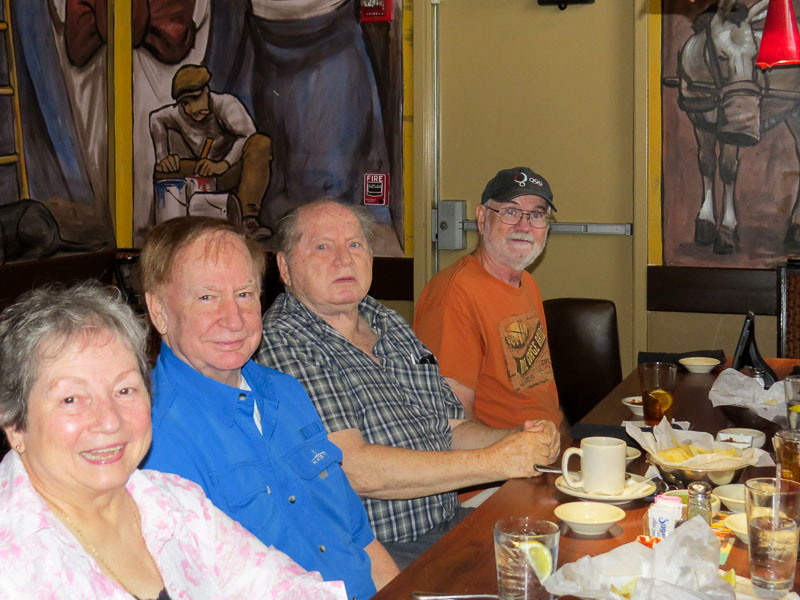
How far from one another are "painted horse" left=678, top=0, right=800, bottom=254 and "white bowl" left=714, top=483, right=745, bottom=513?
9.40 feet

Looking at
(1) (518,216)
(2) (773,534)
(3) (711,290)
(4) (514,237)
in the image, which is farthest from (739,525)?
(3) (711,290)

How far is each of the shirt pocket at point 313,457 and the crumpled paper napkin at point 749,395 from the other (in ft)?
3.89

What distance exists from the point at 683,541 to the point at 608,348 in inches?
88.1

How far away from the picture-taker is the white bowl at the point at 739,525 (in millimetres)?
1576

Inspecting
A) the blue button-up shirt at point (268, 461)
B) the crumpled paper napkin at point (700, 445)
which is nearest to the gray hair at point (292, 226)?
the blue button-up shirt at point (268, 461)

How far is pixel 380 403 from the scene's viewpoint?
230 centimetres

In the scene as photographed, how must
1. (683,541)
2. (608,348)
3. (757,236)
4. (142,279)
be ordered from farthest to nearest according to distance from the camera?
1. (757,236)
2. (608,348)
3. (142,279)
4. (683,541)

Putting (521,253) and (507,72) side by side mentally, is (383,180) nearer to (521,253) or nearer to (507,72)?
(507,72)

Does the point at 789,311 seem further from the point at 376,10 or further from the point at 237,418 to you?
the point at 237,418

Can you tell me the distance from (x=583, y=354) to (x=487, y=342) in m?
0.75

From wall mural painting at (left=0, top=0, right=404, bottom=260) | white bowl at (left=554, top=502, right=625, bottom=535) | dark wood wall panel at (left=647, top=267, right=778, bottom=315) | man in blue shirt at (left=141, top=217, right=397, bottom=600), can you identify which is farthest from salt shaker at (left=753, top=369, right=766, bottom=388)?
wall mural painting at (left=0, top=0, right=404, bottom=260)

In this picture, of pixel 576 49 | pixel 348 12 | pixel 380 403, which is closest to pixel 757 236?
pixel 576 49

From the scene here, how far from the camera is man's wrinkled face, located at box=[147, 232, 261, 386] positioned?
182cm

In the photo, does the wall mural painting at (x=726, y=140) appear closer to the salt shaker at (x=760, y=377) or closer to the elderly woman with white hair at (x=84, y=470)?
the salt shaker at (x=760, y=377)
